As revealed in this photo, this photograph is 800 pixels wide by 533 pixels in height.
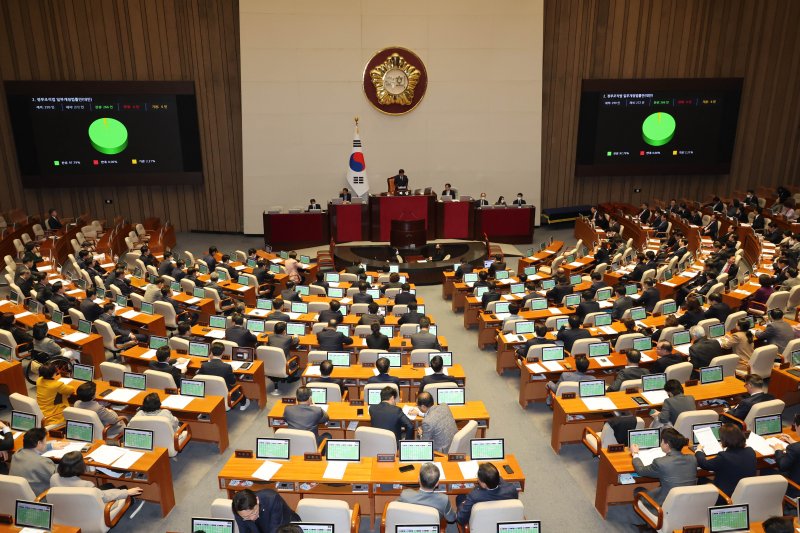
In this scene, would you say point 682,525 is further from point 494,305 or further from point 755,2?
point 755,2

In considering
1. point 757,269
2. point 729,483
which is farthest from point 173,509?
point 757,269

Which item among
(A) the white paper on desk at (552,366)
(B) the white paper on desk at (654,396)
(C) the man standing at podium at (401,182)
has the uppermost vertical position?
(C) the man standing at podium at (401,182)

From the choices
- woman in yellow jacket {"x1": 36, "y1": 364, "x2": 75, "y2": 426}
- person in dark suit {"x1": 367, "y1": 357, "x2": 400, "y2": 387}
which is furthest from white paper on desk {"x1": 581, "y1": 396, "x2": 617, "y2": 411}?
woman in yellow jacket {"x1": 36, "y1": 364, "x2": 75, "y2": 426}

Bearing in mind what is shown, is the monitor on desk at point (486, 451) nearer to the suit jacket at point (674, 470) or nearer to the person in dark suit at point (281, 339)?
the suit jacket at point (674, 470)

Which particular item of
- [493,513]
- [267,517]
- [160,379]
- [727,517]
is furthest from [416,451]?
[160,379]

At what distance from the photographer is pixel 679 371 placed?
29.0 feet

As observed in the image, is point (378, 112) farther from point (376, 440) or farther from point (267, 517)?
point (267, 517)

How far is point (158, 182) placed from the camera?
22219 millimetres

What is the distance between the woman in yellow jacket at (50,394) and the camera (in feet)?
27.0

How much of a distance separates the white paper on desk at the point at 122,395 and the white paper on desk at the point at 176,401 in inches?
20.3

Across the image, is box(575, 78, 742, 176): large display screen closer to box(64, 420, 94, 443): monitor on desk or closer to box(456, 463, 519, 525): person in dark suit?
box(456, 463, 519, 525): person in dark suit

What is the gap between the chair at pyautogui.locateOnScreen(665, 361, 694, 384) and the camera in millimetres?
8800

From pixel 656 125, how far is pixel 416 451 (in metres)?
20.9

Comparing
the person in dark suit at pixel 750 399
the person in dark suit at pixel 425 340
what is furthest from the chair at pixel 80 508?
the person in dark suit at pixel 750 399
